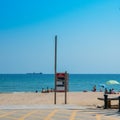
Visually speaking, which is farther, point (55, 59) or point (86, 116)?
point (55, 59)

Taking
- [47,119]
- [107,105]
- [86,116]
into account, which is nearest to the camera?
[47,119]

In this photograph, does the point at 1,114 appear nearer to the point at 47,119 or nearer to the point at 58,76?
the point at 47,119

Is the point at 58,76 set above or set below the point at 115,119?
above

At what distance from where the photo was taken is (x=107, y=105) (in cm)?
2192

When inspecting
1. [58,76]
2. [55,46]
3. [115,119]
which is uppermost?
[55,46]

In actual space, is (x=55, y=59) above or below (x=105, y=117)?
above

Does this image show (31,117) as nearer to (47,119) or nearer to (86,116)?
(47,119)

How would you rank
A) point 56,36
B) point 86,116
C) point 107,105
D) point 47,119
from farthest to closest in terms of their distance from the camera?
point 56,36 < point 107,105 < point 86,116 < point 47,119

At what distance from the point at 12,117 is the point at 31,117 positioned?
2.76ft

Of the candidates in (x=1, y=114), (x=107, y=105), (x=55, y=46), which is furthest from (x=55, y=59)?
(x=1, y=114)

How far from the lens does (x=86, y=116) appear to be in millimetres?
17344

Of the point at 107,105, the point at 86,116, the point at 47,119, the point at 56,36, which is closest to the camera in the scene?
the point at 47,119

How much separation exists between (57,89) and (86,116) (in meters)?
7.58

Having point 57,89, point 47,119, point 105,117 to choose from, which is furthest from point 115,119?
point 57,89
